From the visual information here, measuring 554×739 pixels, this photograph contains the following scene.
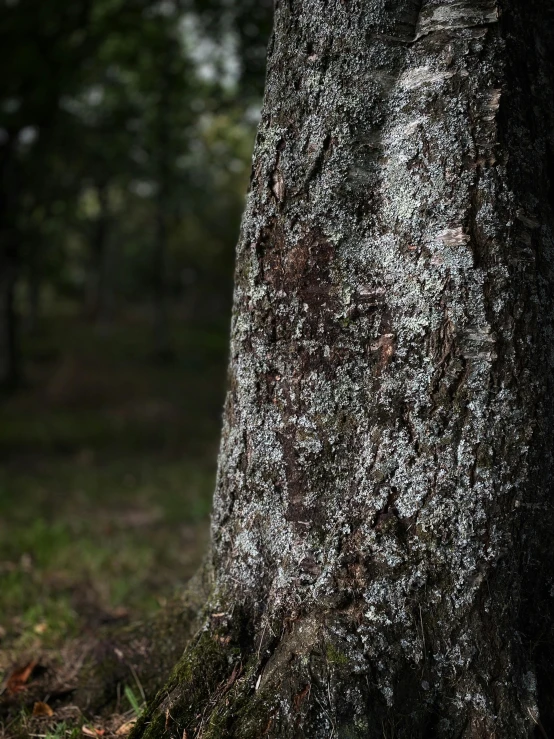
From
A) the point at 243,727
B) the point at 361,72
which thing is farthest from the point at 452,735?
the point at 361,72

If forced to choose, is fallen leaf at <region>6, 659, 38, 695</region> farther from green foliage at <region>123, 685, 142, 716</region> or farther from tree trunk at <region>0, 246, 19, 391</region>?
tree trunk at <region>0, 246, 19, 391</region>

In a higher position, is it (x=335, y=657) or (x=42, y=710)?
(x=335, y=657)

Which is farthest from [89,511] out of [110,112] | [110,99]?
[110,99]

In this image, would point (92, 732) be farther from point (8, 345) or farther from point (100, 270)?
point (100, 270)

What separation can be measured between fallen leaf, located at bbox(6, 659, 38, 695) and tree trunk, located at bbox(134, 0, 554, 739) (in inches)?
26.1

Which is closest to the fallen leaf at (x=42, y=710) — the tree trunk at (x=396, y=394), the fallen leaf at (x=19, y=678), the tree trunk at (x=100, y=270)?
the fallen leaf at (x=19, y=678)

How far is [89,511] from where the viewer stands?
653cm

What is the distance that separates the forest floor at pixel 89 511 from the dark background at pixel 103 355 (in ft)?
0.09

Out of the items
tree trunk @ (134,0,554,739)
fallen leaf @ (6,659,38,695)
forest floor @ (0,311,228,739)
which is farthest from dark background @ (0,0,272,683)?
tree trunk @ (134,0,554,739)

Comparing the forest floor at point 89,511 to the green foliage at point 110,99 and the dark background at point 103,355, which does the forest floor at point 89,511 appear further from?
the green foliage at point 110,99

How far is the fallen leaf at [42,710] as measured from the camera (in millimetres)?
2115

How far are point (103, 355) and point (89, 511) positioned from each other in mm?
15657

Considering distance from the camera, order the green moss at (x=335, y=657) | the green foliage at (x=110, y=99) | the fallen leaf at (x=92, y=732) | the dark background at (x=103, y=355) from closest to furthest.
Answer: the green moss at (x=335, y=657) < the fallen leaf at (x=92, y=732) < the dark background at (x=103, y=355) < the green foliage at (x=110, y=99)

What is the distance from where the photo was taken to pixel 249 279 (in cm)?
195
